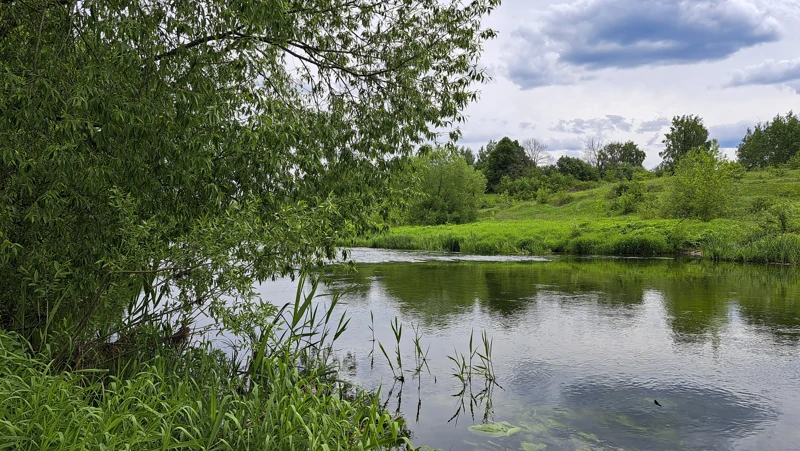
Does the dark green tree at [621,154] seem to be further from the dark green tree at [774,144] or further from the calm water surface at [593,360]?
the calm water surface at [593,360]

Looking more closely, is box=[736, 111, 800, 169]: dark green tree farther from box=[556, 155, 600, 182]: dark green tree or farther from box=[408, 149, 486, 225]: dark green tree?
box=[408, 149, 486, 225]: dark green tree

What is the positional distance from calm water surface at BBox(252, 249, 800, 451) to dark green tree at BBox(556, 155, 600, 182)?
160 feet

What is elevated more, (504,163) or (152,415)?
(504,163)

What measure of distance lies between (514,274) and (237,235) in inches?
583

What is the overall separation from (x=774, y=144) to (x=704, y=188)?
112 ft

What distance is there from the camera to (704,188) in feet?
92.8

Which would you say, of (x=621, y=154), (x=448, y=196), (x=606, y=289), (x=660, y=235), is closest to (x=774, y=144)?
(x=621, y=154)

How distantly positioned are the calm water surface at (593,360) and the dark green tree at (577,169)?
1920 inches

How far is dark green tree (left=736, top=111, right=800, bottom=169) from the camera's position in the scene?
171 ft

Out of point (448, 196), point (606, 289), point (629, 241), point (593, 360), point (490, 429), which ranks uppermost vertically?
point (448, 196)

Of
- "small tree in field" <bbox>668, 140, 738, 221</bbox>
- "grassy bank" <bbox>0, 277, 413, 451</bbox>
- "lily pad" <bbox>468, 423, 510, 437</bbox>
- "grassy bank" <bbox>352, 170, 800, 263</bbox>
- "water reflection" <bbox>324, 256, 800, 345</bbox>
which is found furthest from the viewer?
"small tree in field" <bbox>668, 140, 738, 221</bbox>

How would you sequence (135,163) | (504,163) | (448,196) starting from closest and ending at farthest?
(135,163)
(448,196)
(504,163)

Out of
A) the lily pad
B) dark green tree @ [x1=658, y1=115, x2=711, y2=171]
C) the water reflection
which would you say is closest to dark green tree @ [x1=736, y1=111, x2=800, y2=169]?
dark green tree @ [x1=658, y1=115, x2=711, y2=171]

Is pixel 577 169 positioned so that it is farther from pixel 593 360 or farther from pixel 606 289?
pixel 593 360
